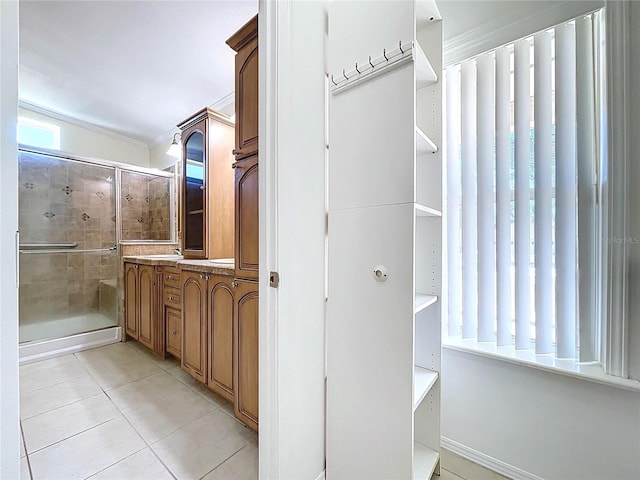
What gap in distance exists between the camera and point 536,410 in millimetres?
1217

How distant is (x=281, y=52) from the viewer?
0.99 m

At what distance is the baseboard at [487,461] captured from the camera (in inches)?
48.8

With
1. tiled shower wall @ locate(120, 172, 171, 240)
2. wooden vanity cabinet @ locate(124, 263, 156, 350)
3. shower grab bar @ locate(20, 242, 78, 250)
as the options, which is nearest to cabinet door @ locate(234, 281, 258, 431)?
wooden vanity cabinet @ locate(124, 263, 156, 350)

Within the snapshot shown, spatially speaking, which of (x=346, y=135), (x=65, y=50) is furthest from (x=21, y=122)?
(x=346, y=135)

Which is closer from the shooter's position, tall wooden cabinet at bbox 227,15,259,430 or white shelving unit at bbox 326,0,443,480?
white shelving unit at bbox 326,0,443,480

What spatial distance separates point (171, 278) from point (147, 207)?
67.6 inches

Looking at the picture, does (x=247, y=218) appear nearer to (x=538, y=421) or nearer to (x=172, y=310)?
(x=172, y=310)

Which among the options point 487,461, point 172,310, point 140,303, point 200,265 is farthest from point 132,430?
point 487,461

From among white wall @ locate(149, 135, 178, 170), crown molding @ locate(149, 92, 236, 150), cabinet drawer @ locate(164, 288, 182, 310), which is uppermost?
crown molding @ locate(149, 92, 236, 150)

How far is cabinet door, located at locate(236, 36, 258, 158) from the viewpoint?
1344 mm

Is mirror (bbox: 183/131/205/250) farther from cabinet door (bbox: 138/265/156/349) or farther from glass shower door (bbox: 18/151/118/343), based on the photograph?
glass shower door (bbox: 18/151/118/343)

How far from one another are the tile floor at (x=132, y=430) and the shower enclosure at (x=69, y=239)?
720 mm

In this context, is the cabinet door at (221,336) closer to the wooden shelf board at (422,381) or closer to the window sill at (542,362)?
the wooden shelf board at (422,381)

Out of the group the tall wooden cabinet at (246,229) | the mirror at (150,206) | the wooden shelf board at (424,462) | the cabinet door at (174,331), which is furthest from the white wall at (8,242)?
the mirror at (150,206)
